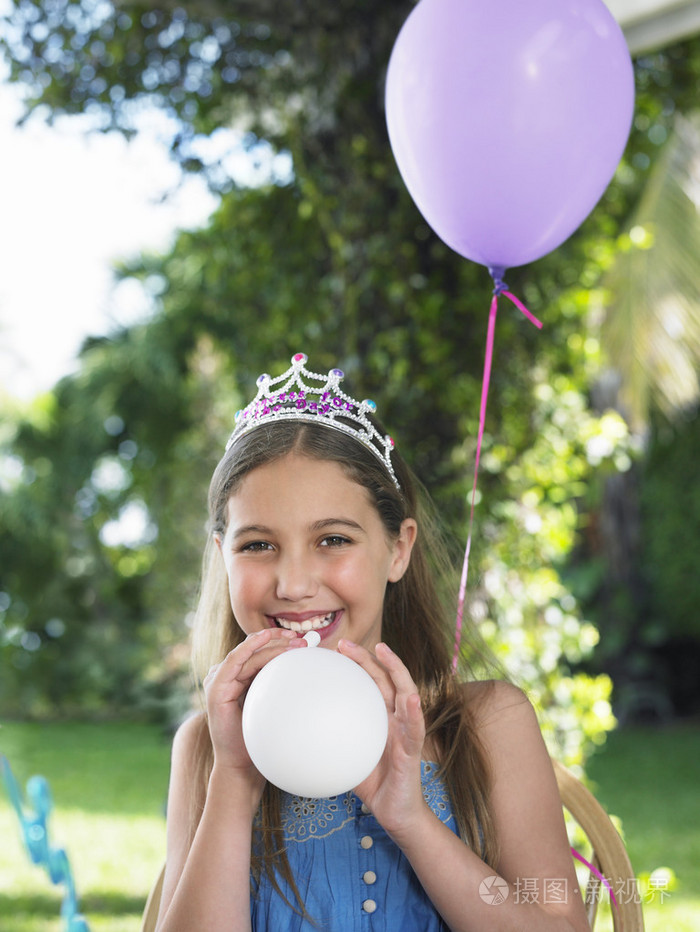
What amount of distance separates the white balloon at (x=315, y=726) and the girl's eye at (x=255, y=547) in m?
0.31

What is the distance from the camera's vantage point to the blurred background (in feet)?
10.2

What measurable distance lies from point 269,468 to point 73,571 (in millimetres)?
8576

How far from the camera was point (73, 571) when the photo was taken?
9.67 metres

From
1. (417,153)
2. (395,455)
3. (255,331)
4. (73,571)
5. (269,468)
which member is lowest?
(269,468)

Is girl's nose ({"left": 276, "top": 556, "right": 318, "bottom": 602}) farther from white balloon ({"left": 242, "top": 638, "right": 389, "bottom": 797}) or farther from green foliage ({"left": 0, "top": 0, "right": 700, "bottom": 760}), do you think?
green foliage ({"left": 0, "top": 0, "right": 700, "bottom": 760})

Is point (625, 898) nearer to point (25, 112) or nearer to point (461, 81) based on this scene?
point (461, 81)

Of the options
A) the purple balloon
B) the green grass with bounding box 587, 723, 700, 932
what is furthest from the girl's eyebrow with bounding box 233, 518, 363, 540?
the green grass with bounding box 587, 723, 700, 932

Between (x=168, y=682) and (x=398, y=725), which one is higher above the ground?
(x=168, y=682)

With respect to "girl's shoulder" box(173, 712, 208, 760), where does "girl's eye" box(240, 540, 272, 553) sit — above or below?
above

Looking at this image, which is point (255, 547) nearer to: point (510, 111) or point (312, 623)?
→ point (312, 623)

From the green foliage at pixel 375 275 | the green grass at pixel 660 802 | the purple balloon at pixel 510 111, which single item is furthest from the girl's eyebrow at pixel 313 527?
the green grass at pixel 660 802

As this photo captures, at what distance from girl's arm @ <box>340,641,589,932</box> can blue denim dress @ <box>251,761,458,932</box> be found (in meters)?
0.10

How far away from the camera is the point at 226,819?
138 centimetres

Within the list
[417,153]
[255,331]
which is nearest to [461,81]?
[417,153]
